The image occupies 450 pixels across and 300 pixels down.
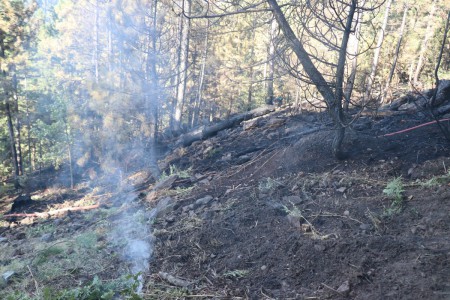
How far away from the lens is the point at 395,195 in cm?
393

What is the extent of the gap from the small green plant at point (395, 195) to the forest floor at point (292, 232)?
0.06 ft

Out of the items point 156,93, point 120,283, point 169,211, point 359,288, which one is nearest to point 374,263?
point 359,288

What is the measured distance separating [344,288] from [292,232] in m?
1.16

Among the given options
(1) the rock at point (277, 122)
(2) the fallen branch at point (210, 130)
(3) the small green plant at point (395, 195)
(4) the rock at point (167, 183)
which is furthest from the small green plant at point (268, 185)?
(2) the fallen branch at point (210, 130)

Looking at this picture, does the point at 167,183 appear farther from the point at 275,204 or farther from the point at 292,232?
the point at 292,232

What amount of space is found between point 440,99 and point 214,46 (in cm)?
1684

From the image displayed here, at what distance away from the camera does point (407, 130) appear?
231 inches

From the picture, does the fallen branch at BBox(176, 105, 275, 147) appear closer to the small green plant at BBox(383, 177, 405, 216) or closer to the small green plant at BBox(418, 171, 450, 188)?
the small green plant at BBox(383, 177, 405, 216)

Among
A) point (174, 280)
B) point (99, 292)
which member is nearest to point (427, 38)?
point (174, 280)

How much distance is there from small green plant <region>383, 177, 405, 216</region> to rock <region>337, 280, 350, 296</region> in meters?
1.27

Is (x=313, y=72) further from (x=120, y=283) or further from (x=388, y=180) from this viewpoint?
(x=120, y=283)

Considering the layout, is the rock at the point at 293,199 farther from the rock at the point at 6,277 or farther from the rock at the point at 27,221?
the rock at the point at 27,221

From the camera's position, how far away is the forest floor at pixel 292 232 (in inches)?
117

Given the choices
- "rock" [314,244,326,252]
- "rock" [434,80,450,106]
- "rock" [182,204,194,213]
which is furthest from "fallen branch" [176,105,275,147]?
"rock" [314,244,326,252]
